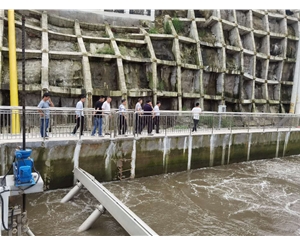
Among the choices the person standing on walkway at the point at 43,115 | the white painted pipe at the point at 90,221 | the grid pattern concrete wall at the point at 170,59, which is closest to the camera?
the white painted pipe at the point at 90,221

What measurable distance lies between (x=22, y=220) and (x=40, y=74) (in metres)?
9.62

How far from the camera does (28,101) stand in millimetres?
11914

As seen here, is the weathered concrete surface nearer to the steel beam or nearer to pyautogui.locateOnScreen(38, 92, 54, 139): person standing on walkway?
pyautogui.locateOnScreen(38, 92, 54, 139): person standing on walkway

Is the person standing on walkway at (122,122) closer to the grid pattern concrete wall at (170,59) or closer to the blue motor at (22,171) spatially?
the grid pattern concrete wall at (170,59)

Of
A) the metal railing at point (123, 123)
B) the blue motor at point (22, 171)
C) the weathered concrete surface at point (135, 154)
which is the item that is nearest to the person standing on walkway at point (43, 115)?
the metal railing at point (123, 123)

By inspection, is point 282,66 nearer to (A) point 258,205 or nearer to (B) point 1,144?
(A) point 258,205

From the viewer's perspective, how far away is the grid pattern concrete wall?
12.5 meters

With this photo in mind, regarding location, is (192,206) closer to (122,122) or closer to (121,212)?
(121,212)

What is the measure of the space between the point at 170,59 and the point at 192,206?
10.6 m

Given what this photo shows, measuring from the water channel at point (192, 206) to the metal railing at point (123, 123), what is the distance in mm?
1848

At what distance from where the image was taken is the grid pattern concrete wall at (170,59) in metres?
12.5

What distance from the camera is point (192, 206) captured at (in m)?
Result: 7.57

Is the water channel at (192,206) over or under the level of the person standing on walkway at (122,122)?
under

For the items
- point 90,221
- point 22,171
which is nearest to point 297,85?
point 90,221
